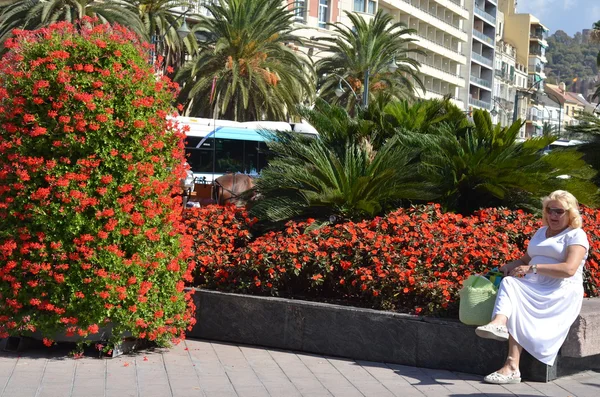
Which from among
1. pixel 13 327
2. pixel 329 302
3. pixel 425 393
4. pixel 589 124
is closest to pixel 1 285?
pixel 13 327

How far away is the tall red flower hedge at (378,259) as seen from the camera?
7766 mm

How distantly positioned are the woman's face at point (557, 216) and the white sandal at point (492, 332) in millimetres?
976

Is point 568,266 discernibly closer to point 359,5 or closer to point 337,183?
point 337,183

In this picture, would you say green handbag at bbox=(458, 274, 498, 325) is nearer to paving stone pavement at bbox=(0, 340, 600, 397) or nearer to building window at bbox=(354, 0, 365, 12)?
paving stone pavement at bbox=(0, 340, 600, 397)

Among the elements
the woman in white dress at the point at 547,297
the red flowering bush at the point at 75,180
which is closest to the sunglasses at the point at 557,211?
the woman in white dress at the point at 547,297

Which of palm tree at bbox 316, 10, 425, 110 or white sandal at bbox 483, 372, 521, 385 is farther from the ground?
palm tree at bbox 316, 10, 425, 110

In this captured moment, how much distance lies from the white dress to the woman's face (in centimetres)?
8

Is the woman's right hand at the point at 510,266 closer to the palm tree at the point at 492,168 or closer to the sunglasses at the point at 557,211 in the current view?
the sunglasses at the point at 557,211

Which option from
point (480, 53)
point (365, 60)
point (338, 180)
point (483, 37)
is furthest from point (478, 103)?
point (338, 180)

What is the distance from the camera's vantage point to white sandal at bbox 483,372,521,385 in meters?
6.79

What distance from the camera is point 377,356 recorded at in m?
7.56

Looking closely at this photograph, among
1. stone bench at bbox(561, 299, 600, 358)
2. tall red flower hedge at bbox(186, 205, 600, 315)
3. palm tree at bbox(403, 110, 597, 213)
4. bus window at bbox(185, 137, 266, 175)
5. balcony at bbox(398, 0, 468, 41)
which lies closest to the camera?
stone bench at bbox(561, 299, 600, 358)

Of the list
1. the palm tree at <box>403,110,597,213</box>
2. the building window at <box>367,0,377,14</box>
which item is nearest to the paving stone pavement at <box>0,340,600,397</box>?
the palm tree at <box>403,110,597,213</box>

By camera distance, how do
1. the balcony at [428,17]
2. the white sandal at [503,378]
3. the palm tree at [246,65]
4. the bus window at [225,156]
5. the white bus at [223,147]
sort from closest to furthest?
the white sandal at [503,378] < the white bus at [223,147] < the palm tree at [246,65] < the bus window at [225,156] < the balcony at [428,17]
